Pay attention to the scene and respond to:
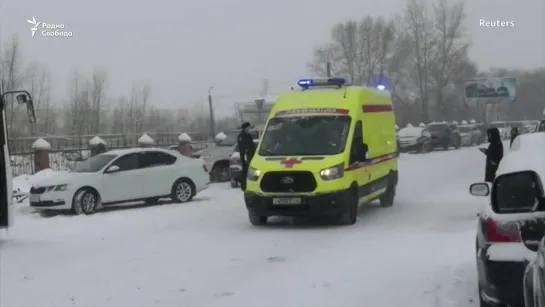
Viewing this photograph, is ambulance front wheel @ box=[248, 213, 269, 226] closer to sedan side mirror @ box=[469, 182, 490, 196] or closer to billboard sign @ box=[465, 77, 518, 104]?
sedan side mirror @ box=[469, 182, 490, 196]

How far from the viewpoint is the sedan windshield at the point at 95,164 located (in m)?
19.0

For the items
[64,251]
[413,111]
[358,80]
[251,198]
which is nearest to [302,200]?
[251,198]

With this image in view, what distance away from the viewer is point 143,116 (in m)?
57.8

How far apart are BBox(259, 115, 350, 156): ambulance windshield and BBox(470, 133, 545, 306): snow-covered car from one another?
8022 millimetres

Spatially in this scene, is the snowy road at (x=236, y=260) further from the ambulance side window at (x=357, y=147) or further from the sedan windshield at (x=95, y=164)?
the sedan windshield at (x=95, y=164)

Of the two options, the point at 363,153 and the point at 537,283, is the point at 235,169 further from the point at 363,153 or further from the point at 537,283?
the point at 537,283

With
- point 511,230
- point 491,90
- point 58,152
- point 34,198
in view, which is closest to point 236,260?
point 511,230

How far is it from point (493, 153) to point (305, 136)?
4098 mm

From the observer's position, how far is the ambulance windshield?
14.9m

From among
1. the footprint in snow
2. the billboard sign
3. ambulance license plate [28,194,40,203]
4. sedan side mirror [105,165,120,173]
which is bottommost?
the footprint in snow

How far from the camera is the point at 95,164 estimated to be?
19219 mm

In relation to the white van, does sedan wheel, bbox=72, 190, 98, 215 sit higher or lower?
lower

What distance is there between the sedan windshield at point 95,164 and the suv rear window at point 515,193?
13612 mm

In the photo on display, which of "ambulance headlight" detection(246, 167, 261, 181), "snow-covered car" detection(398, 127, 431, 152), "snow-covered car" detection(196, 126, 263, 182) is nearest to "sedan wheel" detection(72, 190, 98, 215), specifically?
"ambulance headlight" detection(246, 167, 261, 181)
